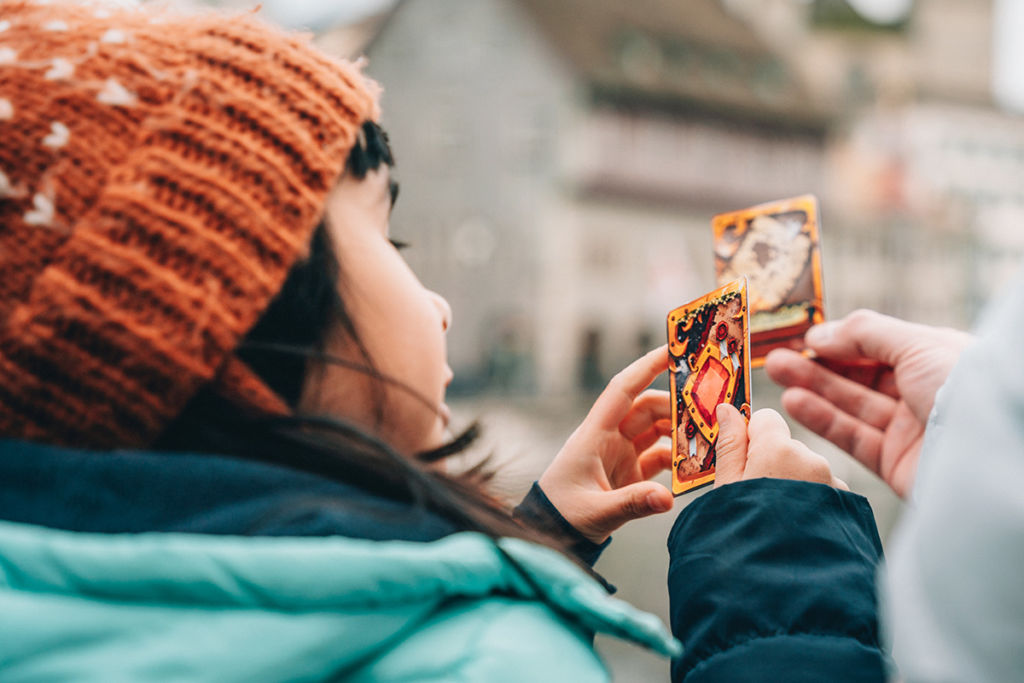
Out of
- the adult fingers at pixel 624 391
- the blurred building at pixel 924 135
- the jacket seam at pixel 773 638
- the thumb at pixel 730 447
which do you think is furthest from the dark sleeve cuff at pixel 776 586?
the blurred building at pixel 924 135

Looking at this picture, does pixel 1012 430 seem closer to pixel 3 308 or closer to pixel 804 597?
pixel 804 597

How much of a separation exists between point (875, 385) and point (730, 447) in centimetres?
65

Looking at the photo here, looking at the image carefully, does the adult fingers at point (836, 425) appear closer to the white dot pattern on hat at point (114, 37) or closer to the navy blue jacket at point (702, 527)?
the navy blue jacket at point (702, 527)

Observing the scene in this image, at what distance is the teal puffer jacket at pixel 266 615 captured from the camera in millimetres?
661

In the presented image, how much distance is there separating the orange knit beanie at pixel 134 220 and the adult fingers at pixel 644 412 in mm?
654

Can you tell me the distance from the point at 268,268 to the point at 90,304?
16 cm

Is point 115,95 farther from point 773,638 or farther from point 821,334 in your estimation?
point 821,334

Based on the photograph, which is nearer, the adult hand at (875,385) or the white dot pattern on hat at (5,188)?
the white dot pattern on hat at (5,188)

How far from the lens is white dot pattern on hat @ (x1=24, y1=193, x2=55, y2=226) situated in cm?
83

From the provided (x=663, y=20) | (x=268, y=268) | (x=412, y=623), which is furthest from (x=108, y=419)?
(x=663, y=20)

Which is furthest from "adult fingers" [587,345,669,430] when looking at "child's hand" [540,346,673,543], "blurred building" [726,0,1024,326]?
"blurred building" [726,0,1024,326]

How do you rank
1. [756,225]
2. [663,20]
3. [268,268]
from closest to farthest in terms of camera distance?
[268,268] → [756,225] → [663,20]

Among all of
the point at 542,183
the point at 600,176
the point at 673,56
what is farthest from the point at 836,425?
the point at 673,56

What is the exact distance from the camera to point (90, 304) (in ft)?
2.67
